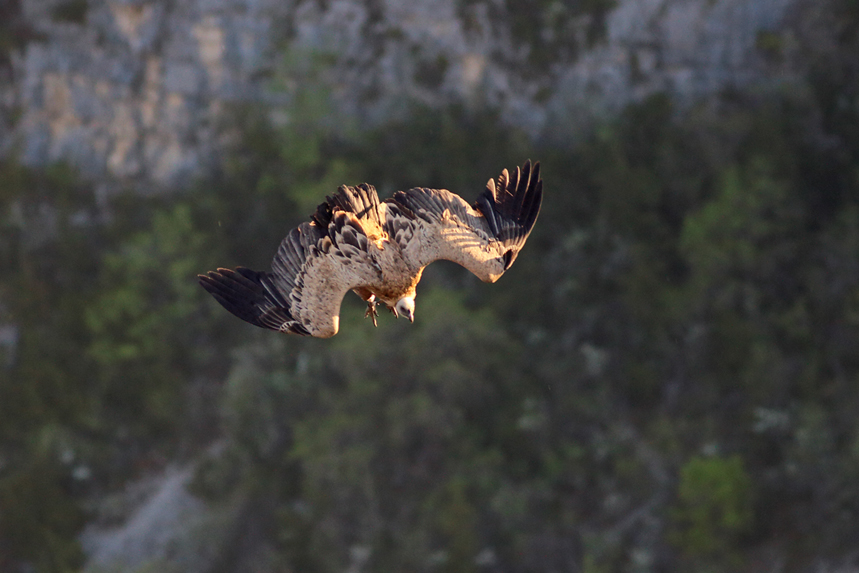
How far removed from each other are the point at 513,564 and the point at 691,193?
8751 mm

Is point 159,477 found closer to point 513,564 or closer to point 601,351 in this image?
point 513,564

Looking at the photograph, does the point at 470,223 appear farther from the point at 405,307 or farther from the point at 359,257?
the point at 359,257

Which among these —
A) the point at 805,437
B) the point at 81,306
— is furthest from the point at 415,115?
the point at 805,437

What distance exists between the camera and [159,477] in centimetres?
2731

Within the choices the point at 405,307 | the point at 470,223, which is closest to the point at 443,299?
the point at 470,223

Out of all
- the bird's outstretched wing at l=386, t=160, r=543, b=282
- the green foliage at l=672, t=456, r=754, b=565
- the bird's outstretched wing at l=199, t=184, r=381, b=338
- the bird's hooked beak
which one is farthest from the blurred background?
the bird's hooked beak

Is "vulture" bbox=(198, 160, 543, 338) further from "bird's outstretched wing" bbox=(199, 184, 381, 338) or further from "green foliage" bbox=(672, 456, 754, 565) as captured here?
"green foliage" bbox=(672, 456, 754, 565)

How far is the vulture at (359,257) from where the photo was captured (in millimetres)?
10281

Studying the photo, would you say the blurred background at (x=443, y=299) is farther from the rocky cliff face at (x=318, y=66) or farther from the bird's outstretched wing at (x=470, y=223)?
the bird's outstretched wing at (x=470, y=223)

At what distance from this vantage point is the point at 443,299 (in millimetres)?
26297

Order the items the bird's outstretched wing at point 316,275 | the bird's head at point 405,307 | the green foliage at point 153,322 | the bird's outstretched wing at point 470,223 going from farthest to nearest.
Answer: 1. the green foliage at point 153,322
2. the bird's head at point 405,307
3. the bird's outstretched wing at point 470,223
4. the bird's outstretched wing at point 316,275

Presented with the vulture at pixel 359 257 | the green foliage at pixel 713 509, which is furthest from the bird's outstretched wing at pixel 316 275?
the green foliage at pixel 713 509

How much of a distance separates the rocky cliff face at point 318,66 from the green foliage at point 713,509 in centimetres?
796

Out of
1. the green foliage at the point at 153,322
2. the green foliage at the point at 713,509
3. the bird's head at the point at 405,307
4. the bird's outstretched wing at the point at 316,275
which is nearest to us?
the bird's outstretched wing at the point at 316,275
